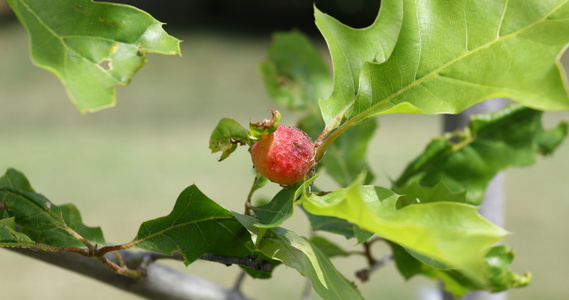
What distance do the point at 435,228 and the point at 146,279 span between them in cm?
28

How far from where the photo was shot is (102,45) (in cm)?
35

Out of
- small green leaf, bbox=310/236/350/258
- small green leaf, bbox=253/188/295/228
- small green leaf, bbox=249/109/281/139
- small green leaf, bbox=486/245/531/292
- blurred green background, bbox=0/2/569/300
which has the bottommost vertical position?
blurred green background, bbox=0/2/569/300

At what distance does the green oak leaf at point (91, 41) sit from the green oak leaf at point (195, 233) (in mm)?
97

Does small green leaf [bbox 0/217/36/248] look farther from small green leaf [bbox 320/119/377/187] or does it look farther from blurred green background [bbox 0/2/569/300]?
blurred green background [bbox 0/2/569/300]

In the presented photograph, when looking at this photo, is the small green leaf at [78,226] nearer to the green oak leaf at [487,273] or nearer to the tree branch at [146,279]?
the tree branch at [146,279]

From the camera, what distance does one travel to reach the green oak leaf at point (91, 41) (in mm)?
321

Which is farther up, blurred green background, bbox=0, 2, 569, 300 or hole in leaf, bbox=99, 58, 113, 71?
hole in leaf, bbox=99, 58, 113, 71

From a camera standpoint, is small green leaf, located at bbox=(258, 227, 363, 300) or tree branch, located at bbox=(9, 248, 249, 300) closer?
small green leaf, located at bbox=(258, 227, 363, 300)

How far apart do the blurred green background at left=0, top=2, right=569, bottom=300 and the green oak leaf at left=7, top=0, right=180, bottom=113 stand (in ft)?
4.99

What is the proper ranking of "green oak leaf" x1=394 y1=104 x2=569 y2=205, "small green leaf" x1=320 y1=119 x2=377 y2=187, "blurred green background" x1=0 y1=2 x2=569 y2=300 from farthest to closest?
"blurred green background" x1=0 y1=2 x2=569 y2=300 → "small green leaf" x1=320 y1=119 x2=377 y2=187 → "green oak leaf" x1=394 y1=104 x2=569 y2=205

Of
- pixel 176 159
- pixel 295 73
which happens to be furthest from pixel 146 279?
pixel 176 159

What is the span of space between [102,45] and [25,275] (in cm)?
227

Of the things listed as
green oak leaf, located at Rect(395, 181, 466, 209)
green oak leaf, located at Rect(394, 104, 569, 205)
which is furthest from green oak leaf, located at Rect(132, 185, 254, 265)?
green oak leaf, located at Rect(394, 104, 569, 205)

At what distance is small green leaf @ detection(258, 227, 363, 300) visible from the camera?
324 mm
